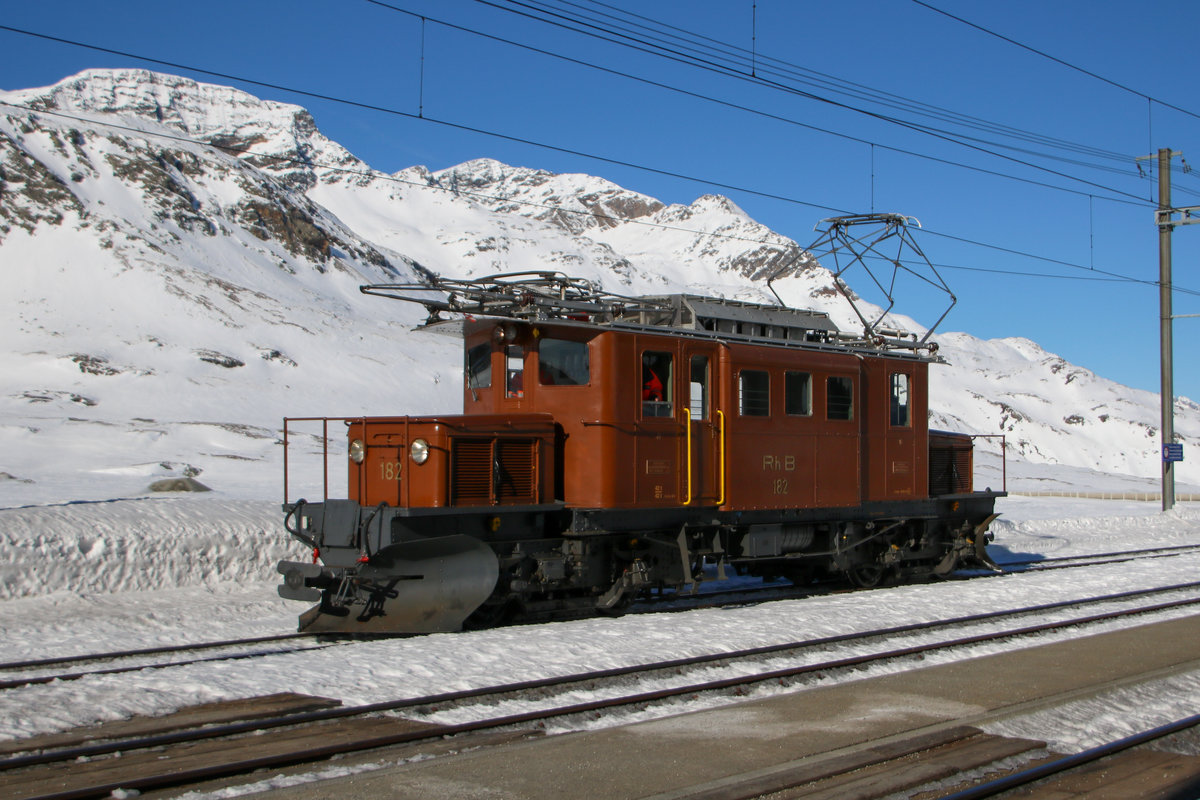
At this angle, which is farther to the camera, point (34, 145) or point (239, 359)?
point (34, 145)

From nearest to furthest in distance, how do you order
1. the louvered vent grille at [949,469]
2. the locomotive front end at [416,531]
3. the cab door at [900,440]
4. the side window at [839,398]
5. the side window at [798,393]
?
the locomotive front end at [416,531] → the side window at [798,393] → the side window at [839,398] → the cab door at [900,440] → the louvered vent grille at [949,469]

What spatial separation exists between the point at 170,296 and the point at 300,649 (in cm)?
6647

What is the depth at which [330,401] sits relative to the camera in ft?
196

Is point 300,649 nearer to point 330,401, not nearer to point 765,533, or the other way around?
point 765,533

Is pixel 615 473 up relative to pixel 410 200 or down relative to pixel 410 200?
down

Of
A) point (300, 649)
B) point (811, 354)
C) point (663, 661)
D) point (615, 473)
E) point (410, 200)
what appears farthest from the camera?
point (410, 200)

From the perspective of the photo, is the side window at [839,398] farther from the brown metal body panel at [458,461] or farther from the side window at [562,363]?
the brown metal body panel at [458,461]

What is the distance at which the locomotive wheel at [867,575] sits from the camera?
15.9 meters

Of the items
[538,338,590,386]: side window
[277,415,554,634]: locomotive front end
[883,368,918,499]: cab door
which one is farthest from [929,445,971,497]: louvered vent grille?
[277,415,554,634]: locomotive front end

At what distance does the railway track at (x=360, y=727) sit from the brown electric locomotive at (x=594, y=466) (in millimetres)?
2649

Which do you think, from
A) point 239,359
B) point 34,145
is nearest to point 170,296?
point 239,359

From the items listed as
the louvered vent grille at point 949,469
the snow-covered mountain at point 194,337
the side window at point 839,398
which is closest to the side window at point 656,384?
the snow-covered mountain at point 194,337

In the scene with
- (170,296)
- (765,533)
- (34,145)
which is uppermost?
(34,145)

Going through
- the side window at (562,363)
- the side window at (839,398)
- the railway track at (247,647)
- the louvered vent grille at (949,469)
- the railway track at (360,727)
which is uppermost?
the side window at (562,363)
